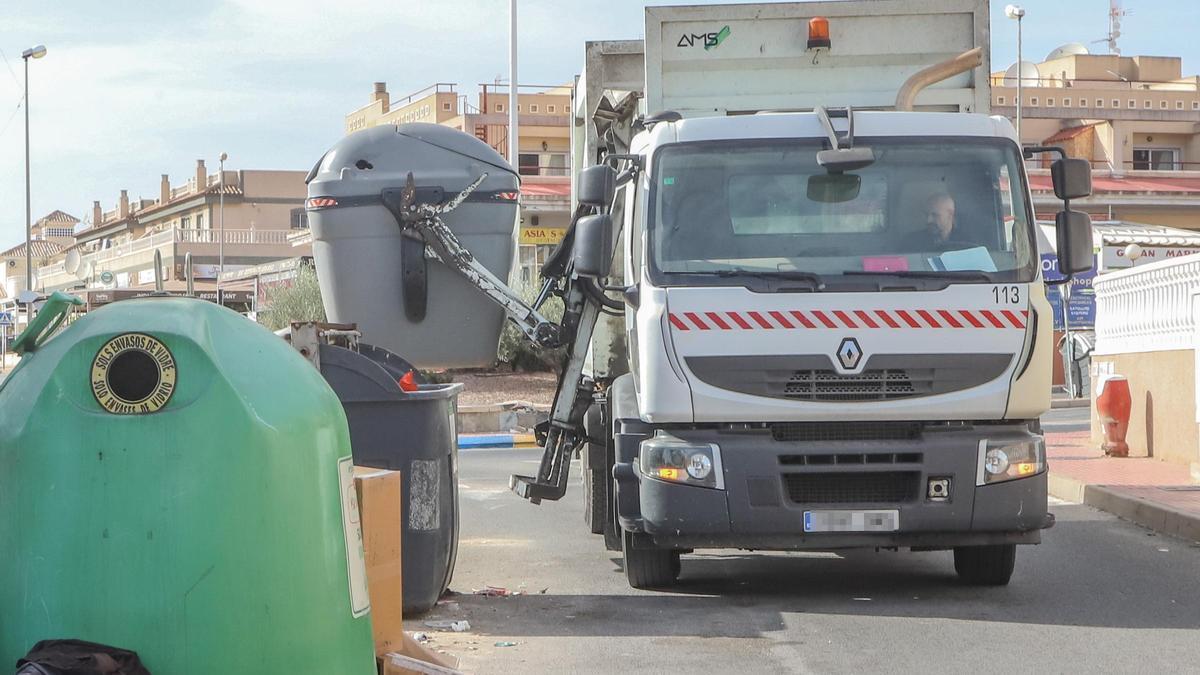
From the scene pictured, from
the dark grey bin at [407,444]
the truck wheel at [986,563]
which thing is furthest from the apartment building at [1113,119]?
the dark grey bin at [407,444]

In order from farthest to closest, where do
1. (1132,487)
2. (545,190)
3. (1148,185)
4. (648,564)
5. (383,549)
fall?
(1148,185) → (545,190) → (1132,487) → (648,564) → (383,549)

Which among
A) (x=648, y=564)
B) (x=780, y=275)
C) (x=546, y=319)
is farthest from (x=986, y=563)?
(x=546, y=319)

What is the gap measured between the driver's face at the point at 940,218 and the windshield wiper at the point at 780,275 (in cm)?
66

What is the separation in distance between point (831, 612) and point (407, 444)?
223 cm

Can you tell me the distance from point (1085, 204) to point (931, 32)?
124ft

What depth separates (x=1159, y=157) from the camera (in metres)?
56.0

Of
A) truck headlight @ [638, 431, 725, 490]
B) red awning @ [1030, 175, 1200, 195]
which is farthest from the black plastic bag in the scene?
red awning @ [1030, 175, 1200, 195]

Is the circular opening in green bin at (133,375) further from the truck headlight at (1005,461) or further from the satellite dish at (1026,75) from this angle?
the satellite dish at (1026,75)

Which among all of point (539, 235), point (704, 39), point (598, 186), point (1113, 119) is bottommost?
point (598, 186)

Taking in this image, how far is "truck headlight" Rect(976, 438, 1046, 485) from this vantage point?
7820mm

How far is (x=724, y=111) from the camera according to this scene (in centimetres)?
973

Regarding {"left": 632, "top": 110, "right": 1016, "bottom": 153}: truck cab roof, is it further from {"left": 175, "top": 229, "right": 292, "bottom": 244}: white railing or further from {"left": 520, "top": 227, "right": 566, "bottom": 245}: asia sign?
{"left": 175, "top": 229, "right": 292, "bottom": 244}: white railing

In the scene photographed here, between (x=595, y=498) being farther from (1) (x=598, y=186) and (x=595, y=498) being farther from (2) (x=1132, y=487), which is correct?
(2) (x=1132, y=487)

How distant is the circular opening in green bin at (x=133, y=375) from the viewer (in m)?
3.68
